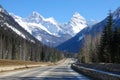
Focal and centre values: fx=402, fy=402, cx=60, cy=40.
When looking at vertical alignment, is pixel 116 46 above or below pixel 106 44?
below

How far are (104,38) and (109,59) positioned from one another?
599 centimetres

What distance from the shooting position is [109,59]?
93.9m

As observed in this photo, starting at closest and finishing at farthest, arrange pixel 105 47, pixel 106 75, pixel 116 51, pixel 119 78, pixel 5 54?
pixel 119 78, pixel 106 75, pixel 116 51, pixel 105 47, pixel 5 54

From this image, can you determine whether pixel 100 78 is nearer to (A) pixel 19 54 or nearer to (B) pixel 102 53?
(B) pixel 102 53

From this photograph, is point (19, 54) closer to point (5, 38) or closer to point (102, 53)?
point (5, 38)

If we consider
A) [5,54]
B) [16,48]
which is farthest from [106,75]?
[16,48]

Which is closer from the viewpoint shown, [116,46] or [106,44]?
[116,46]

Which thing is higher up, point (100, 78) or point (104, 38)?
point (104, 38)

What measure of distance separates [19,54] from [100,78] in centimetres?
16715

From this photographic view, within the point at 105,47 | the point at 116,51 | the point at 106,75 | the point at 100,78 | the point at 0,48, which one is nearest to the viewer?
the point at 106,75

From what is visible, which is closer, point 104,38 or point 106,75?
point 106,75

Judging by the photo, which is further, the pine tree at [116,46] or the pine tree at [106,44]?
the pine tree at [106,44]

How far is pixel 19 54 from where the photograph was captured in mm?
196000

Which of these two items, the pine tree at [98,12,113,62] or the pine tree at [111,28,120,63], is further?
the pine tree at [98,12,113,62]
